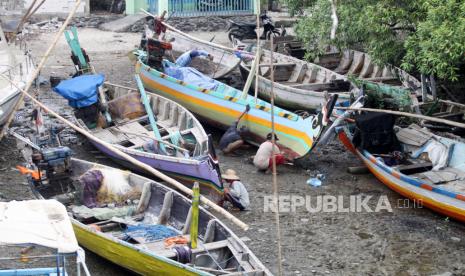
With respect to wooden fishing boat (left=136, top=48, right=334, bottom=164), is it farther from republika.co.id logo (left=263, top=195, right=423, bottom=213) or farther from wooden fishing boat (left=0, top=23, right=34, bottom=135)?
wooden fishing boat (left=0, top=23, right=34, bottom=135)

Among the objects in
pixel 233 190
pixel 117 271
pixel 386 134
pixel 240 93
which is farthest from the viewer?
pixel 240 93

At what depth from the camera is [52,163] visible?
1021 cm

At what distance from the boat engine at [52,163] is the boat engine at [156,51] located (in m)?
6.30

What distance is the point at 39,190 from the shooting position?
1027cm

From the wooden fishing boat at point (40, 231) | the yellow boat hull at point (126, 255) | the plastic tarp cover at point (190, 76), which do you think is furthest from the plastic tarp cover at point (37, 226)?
the plastic tarp cover at point (190, 76)

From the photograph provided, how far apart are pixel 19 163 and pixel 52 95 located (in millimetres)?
5006

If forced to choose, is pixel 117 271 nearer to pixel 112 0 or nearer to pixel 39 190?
pixel 39 190

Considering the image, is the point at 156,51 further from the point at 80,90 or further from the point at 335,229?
the point at 335,229

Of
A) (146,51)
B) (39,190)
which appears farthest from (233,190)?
(146,51)

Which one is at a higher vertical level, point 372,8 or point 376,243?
point 372,8

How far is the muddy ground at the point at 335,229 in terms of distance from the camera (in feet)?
31.4

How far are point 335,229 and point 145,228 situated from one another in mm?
3037

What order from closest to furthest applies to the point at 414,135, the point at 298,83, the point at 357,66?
the point at 414,135, the point at 298,83, the point at 357,66

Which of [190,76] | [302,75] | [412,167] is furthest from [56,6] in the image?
[412,167]
